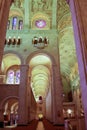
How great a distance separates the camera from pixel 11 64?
19359mm

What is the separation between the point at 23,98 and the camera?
14.2m

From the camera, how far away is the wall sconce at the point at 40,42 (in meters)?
16.2

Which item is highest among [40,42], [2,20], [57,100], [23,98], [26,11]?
[26,11]

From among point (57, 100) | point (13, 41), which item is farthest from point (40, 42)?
point (57, 100)

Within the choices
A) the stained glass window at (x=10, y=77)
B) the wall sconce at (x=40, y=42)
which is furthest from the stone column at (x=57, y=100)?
the stained glass window at (x=10, y=77)

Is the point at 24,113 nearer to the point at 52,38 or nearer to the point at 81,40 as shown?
the point at 52,38

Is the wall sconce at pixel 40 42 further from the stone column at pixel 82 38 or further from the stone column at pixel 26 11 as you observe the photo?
the stone column at pixel 82 38

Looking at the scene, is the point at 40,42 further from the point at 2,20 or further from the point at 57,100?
the point at 2,20

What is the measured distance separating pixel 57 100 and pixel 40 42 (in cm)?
684

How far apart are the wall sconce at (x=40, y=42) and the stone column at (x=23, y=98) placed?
280 cm

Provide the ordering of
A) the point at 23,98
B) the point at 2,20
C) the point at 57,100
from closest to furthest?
the point at 2,20 → the point at 57,100 → the point at 23,98

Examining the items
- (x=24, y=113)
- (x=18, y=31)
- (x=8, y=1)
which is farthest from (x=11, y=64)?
(x=8, y=1)

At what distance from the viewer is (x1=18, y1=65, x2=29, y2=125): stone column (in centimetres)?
1359

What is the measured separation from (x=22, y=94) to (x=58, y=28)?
933cm
